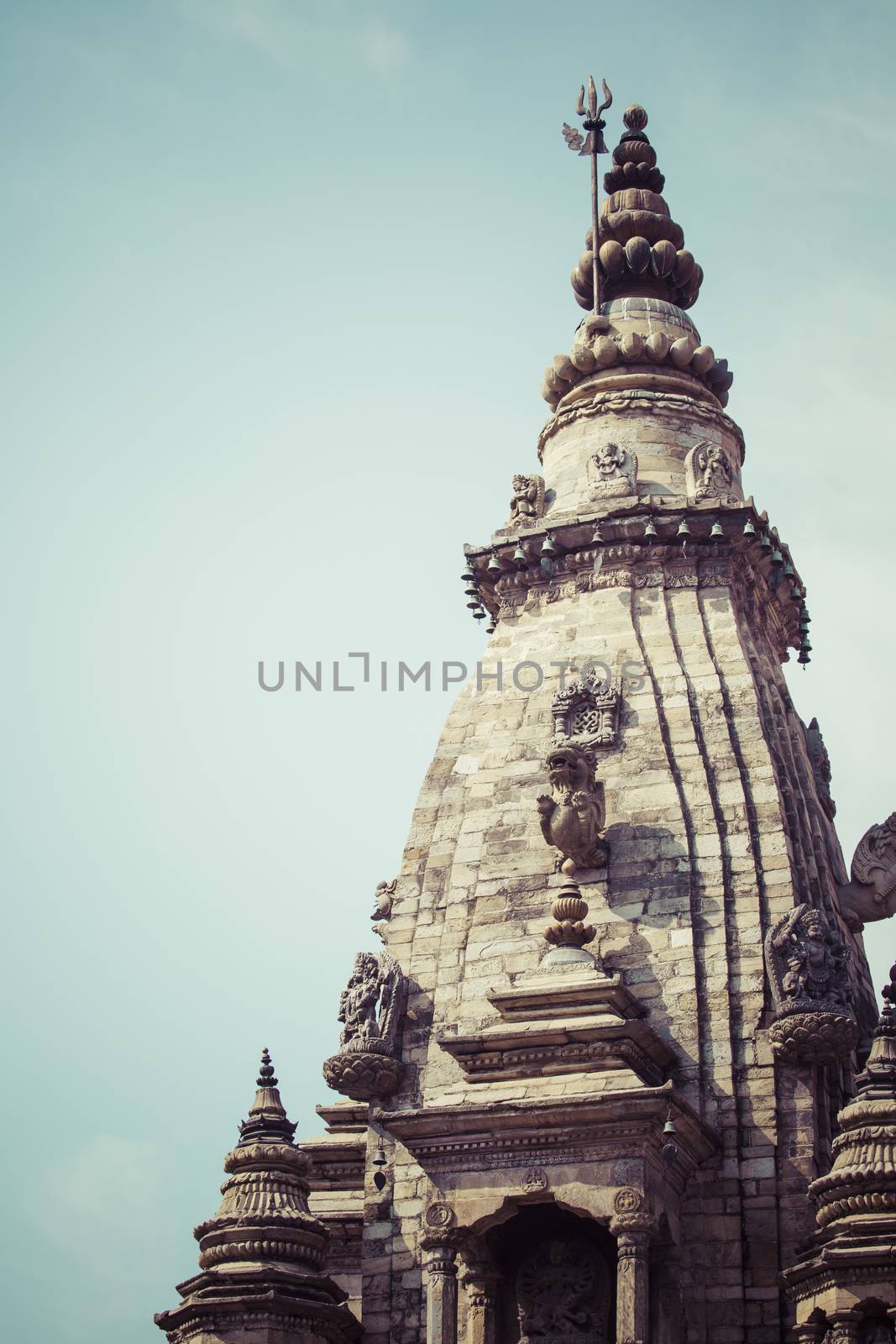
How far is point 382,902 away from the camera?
122 feet

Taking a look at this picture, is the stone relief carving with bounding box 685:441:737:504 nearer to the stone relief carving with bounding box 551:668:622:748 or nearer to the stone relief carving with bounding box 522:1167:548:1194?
the stone relief carving with bounding box 551:668:622:748

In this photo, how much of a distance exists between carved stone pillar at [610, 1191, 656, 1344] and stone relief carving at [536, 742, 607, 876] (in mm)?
6058

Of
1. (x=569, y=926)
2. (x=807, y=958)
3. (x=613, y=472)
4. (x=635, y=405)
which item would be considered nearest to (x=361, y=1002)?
(x=569, y=926)

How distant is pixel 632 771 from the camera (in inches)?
1336

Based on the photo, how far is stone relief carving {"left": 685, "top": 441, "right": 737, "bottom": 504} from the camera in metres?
36.9

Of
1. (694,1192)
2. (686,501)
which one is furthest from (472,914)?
(686,501)

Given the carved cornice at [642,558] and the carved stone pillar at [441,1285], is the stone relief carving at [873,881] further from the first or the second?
the carved stone pillar at [441,1285]

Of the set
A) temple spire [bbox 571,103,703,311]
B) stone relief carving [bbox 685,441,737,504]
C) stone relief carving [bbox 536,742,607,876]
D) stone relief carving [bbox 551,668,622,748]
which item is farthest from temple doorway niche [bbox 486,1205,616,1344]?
temple spire [bbox 571,103,703,311]

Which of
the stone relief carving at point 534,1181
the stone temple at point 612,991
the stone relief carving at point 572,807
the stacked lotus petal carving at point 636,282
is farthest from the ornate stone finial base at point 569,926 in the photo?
the stacked lotus petal carving at point 636,282

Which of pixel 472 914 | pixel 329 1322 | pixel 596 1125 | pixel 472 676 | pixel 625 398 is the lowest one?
pixel 329 1322

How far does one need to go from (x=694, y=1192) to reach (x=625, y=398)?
14.4m

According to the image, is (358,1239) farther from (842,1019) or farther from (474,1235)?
(842,1019)

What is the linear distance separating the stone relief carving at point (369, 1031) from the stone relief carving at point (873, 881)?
282 inches

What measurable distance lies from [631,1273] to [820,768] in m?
11.6
